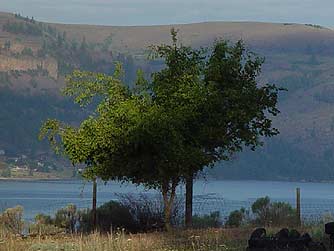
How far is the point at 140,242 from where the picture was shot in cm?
2259

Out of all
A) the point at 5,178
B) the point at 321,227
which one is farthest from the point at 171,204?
the point at 5,178

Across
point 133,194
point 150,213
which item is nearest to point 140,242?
point 150,213

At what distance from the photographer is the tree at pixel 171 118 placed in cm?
2753

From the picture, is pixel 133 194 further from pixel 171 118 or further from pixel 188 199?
pixel 171 118

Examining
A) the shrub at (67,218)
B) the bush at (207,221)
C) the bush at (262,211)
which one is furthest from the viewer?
the bush at (262,211)

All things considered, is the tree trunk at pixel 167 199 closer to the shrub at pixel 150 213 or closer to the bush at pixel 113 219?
the shrub at pixel 150 213

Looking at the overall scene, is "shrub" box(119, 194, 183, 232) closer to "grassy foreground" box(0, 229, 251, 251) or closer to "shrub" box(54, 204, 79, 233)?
"shrub" box(54, 204, 79, 233)

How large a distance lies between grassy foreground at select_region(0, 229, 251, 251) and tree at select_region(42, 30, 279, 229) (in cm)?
297

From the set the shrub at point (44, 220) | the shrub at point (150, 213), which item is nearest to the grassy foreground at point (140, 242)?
the shrub at point (150, 213)

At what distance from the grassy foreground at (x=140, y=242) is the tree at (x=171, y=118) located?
2.97 m

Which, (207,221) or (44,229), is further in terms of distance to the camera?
(207,221)

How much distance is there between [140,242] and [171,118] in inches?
219

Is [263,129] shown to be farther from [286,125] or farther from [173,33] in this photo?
[286,125]

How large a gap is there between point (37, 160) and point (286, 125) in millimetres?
60279
